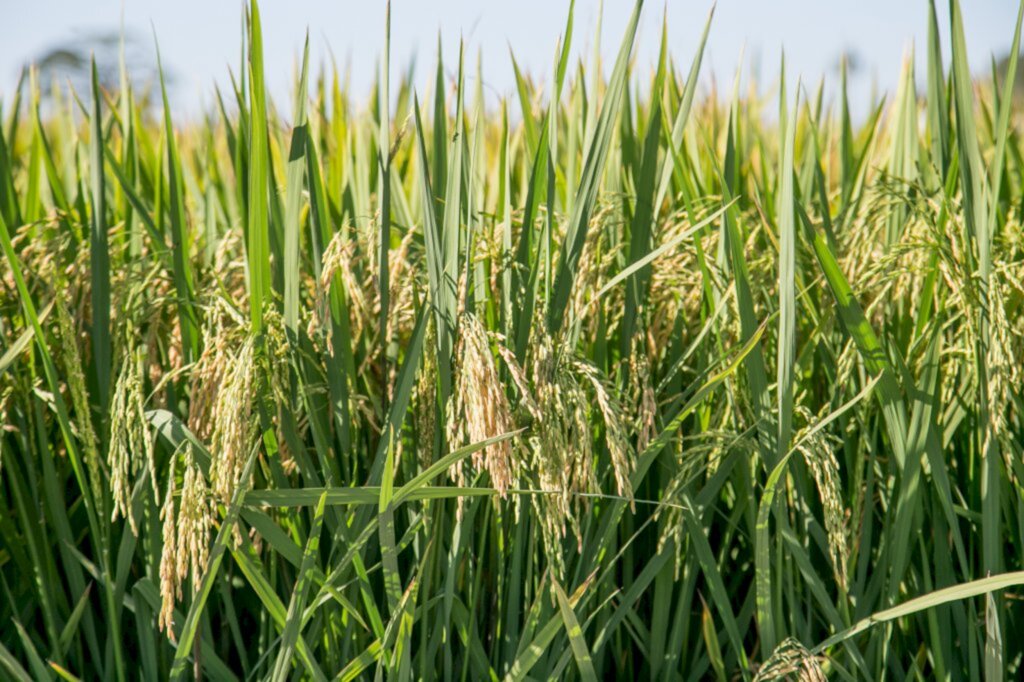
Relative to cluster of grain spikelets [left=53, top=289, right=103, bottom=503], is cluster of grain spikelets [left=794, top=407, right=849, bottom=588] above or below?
below

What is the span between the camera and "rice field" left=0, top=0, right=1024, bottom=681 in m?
0.95

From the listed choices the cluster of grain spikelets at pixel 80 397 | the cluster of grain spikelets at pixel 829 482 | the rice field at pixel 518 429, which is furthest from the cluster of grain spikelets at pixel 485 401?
the cluster of grain spikelets at pixel 80 397

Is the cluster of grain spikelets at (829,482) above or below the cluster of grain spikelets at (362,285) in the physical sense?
below

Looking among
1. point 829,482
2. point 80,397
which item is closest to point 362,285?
point 80,397

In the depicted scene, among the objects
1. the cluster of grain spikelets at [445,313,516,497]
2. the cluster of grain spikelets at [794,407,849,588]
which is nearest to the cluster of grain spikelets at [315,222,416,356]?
the cluster of grain spikelets at [445,313,516,497]

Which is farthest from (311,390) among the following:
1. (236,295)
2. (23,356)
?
(23,356)

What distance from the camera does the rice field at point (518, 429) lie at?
0.95m

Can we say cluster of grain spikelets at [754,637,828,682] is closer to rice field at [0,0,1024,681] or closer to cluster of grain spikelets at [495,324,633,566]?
rice field at [0,0,1024,681]

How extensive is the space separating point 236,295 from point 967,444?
116 centimetres

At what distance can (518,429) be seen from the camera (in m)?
0.95

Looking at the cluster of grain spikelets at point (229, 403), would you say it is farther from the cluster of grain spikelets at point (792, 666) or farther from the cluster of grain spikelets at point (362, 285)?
the cluster of grain spikelets at point (792, 666)

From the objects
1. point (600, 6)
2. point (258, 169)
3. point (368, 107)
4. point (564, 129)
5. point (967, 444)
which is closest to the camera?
point (258, 169)

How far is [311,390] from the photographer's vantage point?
3.51 ft

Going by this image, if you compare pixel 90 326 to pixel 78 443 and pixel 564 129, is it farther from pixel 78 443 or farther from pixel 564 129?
pixel 564 129
